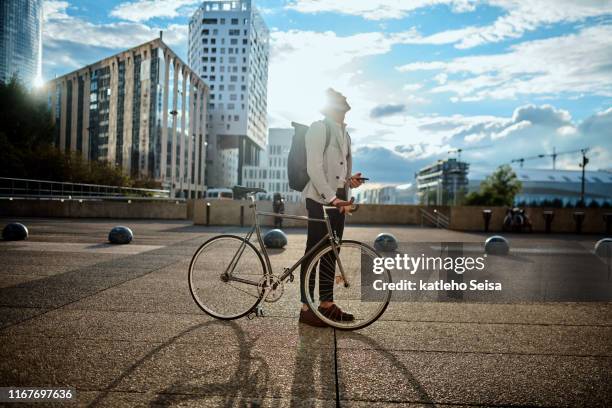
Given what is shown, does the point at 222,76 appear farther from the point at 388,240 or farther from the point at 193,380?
the point at 193,380

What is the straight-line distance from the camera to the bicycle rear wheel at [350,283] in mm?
4051

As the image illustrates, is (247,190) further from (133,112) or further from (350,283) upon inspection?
(133,112)

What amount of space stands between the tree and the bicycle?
88.6 m

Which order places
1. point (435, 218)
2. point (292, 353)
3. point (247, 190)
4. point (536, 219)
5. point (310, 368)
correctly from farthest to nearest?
point (435, 218)
point (536, 219)
point (247, 190)
point (292, 353)
point (310, 368)

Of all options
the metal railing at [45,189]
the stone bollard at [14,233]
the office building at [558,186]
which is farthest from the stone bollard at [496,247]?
the office building at [558,186]

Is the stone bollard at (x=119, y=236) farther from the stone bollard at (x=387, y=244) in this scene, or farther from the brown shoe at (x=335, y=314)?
the brown shoe at (x=335, y=314)

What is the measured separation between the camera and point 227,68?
378 ft

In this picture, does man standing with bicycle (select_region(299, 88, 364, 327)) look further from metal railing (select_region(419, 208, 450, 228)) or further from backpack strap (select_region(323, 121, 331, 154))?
metal railing (select_region(419, 208, 450, 228))

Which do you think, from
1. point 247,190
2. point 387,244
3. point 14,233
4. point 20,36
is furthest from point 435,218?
point 20,36

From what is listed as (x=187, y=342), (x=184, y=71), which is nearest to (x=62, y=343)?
(x=187, y=342)

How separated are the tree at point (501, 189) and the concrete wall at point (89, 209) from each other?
72482mm

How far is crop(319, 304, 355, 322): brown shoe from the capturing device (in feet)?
13.7

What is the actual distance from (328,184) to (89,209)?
82.8 ft

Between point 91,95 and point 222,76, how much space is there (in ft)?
114
